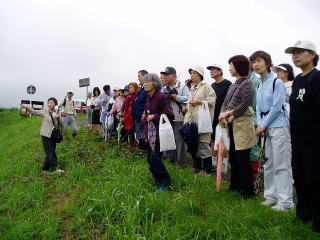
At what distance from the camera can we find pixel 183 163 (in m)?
6.83

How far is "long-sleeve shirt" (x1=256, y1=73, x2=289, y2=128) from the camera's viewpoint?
163 inches

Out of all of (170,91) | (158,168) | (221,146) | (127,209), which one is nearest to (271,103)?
(221,146)

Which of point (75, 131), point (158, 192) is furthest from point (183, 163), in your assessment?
point (75, 131)

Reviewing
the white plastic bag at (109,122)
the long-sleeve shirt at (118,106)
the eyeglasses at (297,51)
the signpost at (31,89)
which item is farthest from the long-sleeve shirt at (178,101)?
the signpost at (31,89)

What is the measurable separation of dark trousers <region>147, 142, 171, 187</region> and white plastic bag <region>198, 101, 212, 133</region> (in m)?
1.09

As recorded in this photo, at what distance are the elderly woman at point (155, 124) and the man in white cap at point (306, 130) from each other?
197 centimetres

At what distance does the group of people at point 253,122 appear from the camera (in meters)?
3.41

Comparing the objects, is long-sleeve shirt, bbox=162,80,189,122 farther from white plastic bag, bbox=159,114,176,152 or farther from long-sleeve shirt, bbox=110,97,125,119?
long-sleeve shirt, bbox=110,97,125,119

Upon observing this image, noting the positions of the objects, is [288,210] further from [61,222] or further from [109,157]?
[109,157]

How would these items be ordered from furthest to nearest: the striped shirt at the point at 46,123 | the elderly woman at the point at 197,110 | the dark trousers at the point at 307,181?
the striped shirt at the point at 46,123 → the elderly woman at the point at 197,110 → the dark trousers at the point at 307,181

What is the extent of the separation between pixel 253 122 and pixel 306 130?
1.21 meters

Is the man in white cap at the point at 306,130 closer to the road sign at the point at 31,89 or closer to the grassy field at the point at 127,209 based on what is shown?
the grassy field at the point at 127,209

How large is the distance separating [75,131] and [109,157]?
4.91 metres

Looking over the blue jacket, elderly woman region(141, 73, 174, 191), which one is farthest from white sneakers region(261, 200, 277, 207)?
the blue jacket
